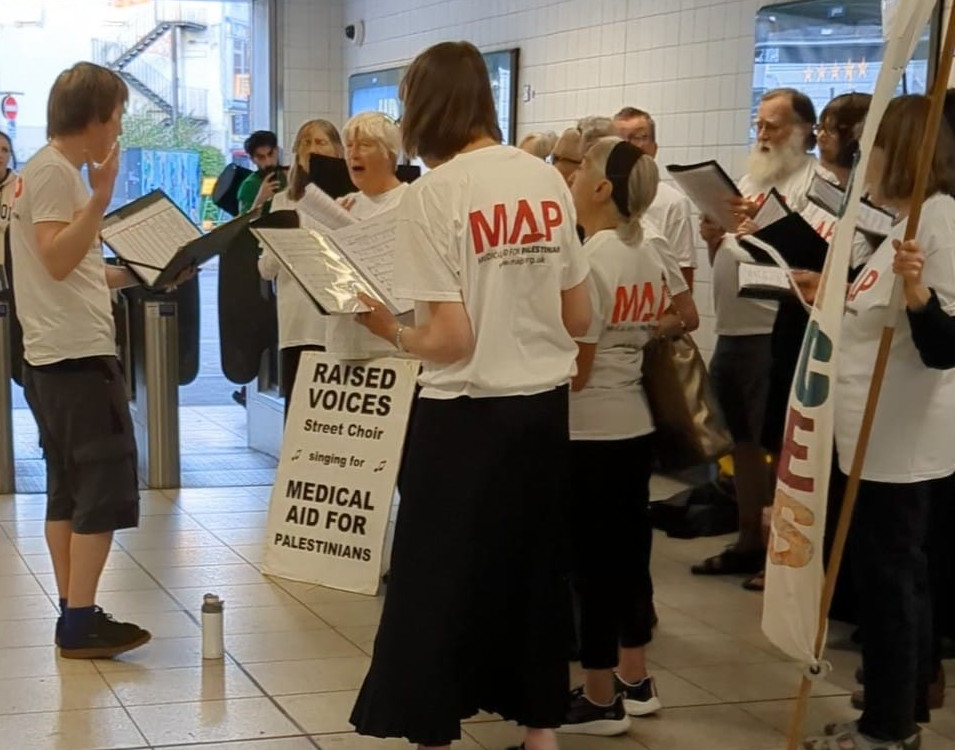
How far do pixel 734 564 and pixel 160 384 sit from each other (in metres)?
2.92

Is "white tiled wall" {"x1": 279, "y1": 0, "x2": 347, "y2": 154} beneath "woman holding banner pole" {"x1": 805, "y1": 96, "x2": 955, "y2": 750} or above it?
above

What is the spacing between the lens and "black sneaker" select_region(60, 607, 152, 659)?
12.8 feet

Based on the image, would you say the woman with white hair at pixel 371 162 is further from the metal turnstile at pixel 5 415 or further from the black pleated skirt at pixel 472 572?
the metal turnstile at pixel 5 415

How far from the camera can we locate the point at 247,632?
4.19 meters

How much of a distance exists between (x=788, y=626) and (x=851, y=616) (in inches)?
66.3

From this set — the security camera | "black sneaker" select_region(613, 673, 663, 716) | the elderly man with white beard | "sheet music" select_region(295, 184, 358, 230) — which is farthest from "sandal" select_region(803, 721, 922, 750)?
the security camera

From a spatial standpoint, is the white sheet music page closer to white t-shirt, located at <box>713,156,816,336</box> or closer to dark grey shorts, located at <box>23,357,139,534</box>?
dark grey shorts, located at <box>23,357,139,534</box>

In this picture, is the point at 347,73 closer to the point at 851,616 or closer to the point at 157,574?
the point at 157,574

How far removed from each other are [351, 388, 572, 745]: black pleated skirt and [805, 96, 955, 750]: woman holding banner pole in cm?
74

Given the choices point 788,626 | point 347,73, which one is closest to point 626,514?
point 788,626

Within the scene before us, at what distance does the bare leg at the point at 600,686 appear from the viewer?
3.39 m

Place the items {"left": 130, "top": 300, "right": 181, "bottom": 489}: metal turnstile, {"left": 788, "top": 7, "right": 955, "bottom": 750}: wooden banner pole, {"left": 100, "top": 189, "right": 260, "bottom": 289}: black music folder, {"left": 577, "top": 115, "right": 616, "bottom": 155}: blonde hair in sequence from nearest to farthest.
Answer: {"left": 788, "top": 7, "right": 955, "bottom": 750}: wooden banner pole, {"left": 100, "top": 189, "right": 260, "bottom": 289}: black music folder, {"left": 577, "top": 115, "right": 616, "bottom": 155}: blonde hair, {"left": 130, "top": 300, "right": 181, "bottom": 489}: metal turnstile

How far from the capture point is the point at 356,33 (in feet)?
32.4

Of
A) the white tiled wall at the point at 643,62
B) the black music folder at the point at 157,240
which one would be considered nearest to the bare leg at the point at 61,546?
the black music folder at the point at 157,240
